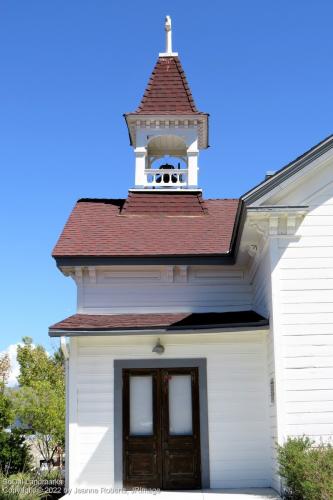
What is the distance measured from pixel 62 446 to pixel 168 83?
1331cm

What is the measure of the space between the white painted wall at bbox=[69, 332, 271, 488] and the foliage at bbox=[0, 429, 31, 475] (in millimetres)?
2679

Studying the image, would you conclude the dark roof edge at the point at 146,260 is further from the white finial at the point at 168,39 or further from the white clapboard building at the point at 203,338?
the white finial at the point at 168,39

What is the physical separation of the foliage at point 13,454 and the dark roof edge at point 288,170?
25.5 feet

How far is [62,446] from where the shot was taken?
79.7ft

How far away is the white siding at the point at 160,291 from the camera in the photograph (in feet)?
45.4

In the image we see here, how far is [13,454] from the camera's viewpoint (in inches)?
586

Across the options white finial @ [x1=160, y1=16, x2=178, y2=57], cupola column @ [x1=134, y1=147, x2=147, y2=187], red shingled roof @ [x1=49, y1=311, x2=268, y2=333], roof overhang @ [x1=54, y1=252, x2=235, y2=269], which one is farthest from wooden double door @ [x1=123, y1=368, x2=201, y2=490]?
white finial @ [x1=160, y1=16, x2=178, y2=57]

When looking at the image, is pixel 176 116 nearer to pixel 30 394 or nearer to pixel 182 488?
pixel 182 488

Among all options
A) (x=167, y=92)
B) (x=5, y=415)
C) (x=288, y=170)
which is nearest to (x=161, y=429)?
(x=5, y=415)

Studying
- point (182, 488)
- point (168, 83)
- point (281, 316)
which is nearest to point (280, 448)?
point (281, 316)

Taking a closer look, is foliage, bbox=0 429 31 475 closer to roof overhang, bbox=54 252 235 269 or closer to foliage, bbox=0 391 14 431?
foliage, bbox=0 391 14 431

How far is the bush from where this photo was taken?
28.8 ft

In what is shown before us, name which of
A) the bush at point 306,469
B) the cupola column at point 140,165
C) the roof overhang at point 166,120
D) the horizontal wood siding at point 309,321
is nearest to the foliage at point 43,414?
the cupola column at point 140,165

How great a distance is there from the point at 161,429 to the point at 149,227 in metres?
4.60
